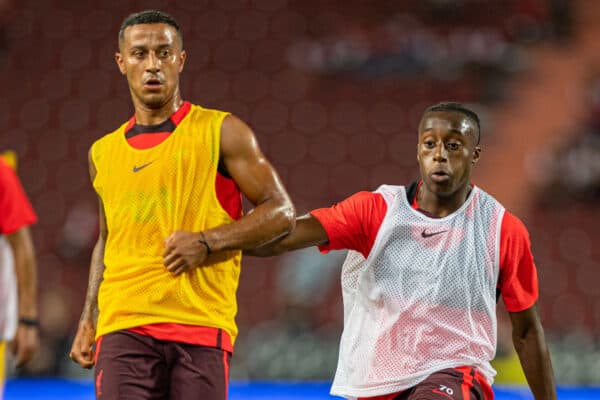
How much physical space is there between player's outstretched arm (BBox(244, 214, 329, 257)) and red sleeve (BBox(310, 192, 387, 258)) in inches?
0.9

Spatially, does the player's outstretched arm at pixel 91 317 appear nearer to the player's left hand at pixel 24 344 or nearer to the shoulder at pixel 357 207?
the shoulder at pixel 357 207

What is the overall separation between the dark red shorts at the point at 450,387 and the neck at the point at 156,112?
3.89 feet

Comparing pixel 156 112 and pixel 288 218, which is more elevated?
pixel 156 112

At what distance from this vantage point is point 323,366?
8.78 meters

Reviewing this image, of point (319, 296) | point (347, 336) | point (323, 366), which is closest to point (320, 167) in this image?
point (319, 296)

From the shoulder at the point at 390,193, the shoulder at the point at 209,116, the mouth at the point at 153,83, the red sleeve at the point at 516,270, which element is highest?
the mouth at the point at 153,83

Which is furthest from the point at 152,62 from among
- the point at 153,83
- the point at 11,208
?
the point at 11,208

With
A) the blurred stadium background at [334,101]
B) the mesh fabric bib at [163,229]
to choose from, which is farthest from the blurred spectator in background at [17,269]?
the blurred stadium background at [334,101]

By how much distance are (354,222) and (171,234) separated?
757 mm

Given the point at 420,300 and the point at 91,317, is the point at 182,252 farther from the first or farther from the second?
the point at 420,300

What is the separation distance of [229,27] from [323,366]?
15.0 ft

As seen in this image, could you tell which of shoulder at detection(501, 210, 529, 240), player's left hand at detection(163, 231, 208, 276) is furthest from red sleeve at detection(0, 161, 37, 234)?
shoulder at detection(501, 210, 529, 240)

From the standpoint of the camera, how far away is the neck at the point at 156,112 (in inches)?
126

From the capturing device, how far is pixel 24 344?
4508 millimetres
